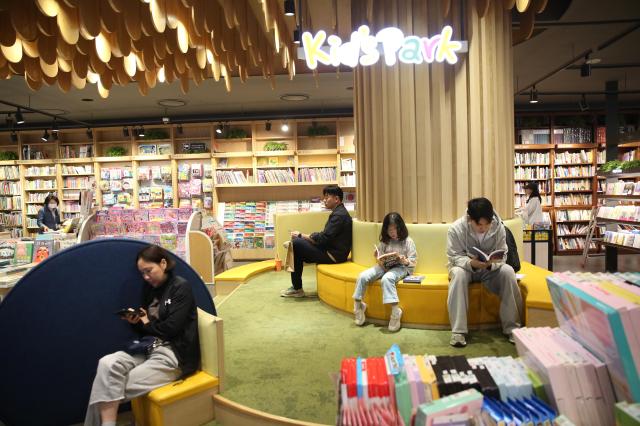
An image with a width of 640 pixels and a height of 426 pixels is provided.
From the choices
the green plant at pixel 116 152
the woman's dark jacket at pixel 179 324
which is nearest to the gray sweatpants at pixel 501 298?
the woman's dark jacket at pixel 179 324

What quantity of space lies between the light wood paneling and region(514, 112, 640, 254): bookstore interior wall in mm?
5949

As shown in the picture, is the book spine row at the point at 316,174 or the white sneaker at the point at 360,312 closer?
the white sneaker at the point at 360,312

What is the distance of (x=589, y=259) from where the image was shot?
332 inches

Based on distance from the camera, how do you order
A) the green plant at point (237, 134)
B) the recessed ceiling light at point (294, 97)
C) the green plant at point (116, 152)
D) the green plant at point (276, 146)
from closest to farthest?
the recessed ceiling light at point (294, 97) → the green plant at point (276, 146) → the green plant at point (237, 134) → the green plant at point (116, 152)

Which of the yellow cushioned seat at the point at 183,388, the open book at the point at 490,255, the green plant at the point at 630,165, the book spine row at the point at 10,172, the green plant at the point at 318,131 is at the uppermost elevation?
the green plant at the point at 318,131

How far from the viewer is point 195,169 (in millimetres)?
9547

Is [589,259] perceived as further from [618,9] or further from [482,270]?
[482,270]

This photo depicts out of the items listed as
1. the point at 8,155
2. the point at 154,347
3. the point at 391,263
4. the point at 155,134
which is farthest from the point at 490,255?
the point at 8,155

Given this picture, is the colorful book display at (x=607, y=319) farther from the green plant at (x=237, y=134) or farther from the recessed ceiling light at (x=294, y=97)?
the green plant at (x=237, y=134)

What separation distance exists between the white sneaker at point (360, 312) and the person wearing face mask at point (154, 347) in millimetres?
1749

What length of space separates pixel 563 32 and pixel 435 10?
266 cm

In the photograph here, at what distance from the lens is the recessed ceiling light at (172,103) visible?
850 cm

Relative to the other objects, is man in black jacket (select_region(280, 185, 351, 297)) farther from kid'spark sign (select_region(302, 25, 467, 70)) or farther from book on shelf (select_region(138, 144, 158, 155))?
Answer: book on shelf (select_region(138, 144, 158, 155))

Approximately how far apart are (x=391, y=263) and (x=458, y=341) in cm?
93
